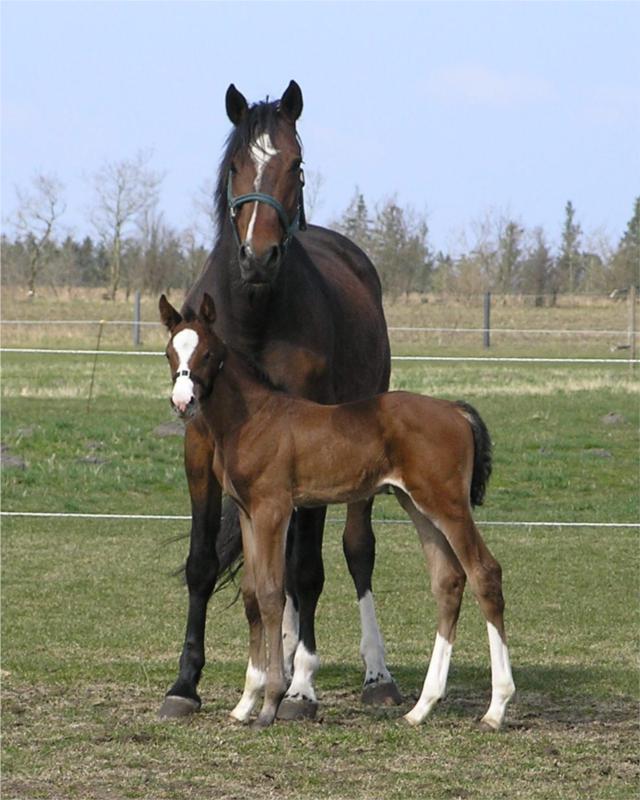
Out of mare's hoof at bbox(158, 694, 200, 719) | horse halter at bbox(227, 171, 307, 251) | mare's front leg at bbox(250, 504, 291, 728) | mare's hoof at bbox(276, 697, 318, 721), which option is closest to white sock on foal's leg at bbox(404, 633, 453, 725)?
mare's hoof at bbox(276, 697, 318, 721)

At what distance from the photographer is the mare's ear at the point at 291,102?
6414mm

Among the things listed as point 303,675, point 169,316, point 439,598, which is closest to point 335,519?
point 303,675

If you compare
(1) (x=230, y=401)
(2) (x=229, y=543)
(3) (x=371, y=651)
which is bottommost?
(3) (x=371, y=651)

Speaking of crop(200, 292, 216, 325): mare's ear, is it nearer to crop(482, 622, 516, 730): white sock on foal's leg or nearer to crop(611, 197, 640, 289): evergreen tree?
crop(482, 622, 516, 730): white sock on foal's leg

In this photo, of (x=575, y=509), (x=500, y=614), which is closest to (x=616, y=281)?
→ (x=575, y=509)

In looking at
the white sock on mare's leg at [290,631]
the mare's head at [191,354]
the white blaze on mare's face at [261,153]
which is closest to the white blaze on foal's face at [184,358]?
the mare's head at [191,354]

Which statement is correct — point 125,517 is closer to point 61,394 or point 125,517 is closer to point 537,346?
point 61,394

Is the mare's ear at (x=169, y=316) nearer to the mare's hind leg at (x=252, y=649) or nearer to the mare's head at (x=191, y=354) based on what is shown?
the mare's head at (x=191, y=354)

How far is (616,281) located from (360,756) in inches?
1788

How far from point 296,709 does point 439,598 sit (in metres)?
0.84

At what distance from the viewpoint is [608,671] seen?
7758 millimetres

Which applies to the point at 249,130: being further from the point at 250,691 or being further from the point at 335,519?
the point at 335,519

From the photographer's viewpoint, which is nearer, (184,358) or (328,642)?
(184,358)

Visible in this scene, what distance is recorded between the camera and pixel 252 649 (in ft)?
20.0
